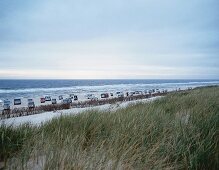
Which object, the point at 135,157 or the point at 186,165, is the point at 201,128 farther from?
the point at 135,157

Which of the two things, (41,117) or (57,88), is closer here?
(41,117)

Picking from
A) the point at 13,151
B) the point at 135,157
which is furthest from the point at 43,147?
the point at 135,157

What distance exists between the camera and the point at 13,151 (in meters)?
3.65

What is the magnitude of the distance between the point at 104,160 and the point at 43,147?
97cm

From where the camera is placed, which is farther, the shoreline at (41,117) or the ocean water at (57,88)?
the ocean water at (57,88)

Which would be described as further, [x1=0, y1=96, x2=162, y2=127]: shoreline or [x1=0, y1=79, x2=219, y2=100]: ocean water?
[x1=0, y1=79, x2=219, y2=100]: ocean water

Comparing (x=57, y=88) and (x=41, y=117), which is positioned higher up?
(x=41, y=117)

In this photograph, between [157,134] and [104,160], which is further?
[157,134]

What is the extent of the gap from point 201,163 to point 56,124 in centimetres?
312

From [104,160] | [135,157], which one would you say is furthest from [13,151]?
[135,157]

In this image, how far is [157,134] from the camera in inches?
182

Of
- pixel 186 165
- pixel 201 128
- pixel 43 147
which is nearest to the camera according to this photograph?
pixel 186 165

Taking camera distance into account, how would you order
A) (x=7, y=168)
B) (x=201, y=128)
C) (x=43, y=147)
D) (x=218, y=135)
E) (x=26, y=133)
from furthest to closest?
(x=201, y=128) < (x=218, y=135) < (x=26, y=133) < (x=43, y=147) < (x=7, y=168)

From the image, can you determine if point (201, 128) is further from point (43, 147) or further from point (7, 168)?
point (7, 168)
